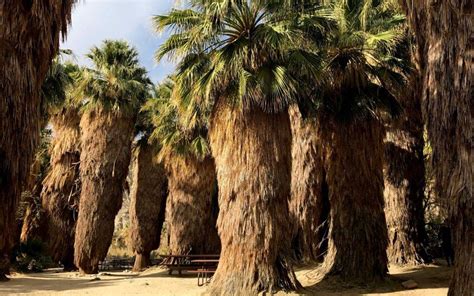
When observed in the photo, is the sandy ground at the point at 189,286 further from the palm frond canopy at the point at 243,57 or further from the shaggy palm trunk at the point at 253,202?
the palm frond canopy at the point at 243,57

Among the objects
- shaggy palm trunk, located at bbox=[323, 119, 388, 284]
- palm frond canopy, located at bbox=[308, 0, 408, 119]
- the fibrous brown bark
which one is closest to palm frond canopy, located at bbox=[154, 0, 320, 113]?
palm frond canopy, located at bbox=[308, 0, 408, 119]

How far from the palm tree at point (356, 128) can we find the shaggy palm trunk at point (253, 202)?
90.9 inches

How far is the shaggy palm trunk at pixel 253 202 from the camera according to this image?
38.4ft

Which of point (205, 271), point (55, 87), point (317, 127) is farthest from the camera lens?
point (55, 87)

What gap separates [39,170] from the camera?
3030 centimetres

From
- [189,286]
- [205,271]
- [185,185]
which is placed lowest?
[189,286]

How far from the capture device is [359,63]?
1371 centimetres

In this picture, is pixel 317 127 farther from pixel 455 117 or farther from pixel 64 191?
pixel 64 191

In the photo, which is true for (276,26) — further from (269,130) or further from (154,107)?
(154,107)

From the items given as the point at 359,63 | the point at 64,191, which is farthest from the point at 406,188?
the point at 64,191

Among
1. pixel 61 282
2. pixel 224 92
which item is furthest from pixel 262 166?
pixel 61 282

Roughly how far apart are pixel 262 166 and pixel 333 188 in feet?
10.8

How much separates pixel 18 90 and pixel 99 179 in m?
16.1

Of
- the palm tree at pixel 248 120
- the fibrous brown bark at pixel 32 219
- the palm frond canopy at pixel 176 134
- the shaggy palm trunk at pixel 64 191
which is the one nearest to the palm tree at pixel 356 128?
the palm tree at pixel 248 120
